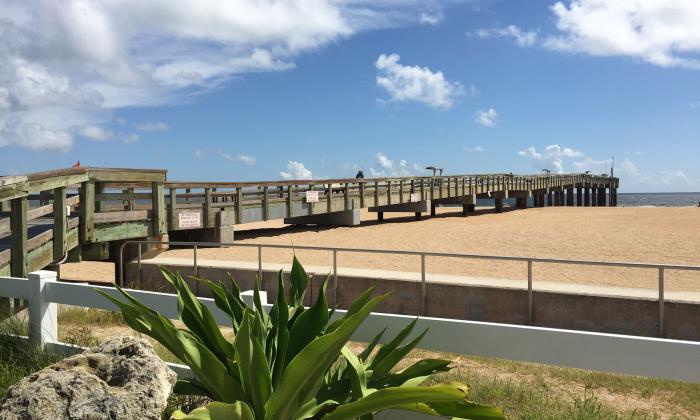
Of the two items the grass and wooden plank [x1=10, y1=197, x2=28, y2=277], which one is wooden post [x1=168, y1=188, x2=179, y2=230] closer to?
wooden plank [x1=10, y1=197, x2=28, y2=277]

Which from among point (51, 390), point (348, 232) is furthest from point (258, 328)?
point (348, 232)

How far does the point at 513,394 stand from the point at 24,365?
12.8ft

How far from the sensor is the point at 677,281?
522 inches

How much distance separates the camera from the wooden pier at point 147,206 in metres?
9.03

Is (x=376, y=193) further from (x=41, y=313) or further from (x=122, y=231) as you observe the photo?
(x=41, y=313)

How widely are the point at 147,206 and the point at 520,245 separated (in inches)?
487

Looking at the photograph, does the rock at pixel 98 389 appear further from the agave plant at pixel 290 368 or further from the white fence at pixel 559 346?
the white fence at pixel 559 346

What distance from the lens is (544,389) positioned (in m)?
5.28

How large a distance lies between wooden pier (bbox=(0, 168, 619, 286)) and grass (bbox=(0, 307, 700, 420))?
2.62 metres

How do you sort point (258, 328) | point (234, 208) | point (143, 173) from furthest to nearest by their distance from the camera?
point (234, 208) < point (143, 173) < point (258, 328)

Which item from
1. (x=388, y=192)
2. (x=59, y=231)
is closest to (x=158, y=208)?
(x=59, y=231)

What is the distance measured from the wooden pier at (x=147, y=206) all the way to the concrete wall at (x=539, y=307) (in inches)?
139

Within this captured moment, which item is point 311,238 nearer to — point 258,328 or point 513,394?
point 513,394

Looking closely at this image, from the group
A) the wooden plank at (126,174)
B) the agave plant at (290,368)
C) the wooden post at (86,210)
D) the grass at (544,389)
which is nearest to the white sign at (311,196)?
the wooden plank at (126,174)
